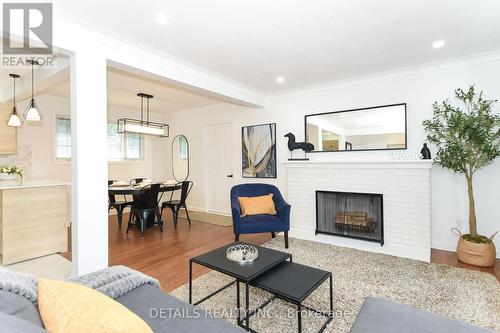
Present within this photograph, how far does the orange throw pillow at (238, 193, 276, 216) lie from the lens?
3.75m

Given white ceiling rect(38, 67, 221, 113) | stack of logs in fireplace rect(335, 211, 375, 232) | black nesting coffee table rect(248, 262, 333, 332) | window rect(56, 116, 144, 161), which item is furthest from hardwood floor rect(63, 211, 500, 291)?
white ceiling rect(38, 67, 221, 113)

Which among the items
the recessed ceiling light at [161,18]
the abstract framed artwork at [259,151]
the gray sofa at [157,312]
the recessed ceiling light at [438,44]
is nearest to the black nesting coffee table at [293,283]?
the gray sofa at [157,312]

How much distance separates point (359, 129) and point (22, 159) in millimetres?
5674

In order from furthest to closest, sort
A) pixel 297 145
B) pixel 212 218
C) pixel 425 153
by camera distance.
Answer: pixel 212 218
pixel 297 145
pixel 425 153

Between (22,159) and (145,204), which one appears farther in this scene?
(22,159)

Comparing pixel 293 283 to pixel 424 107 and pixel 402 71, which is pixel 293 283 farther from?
pixel 402 71

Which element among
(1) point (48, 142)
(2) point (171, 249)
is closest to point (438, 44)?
(2) point (171, 249)

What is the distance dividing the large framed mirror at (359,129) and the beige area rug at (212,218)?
2.17 m

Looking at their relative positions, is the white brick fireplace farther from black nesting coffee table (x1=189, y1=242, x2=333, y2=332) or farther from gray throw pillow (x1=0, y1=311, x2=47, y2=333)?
gray throw pillow (x1=0, y1=311, x2=47, y2=333)

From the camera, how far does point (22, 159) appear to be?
15.0ft

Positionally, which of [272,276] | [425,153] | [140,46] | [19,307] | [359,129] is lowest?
[272,276]

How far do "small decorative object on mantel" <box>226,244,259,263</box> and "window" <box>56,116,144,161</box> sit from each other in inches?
182

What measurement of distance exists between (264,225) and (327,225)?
113 centimetres

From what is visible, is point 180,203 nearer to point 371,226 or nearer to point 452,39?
point 371,226
